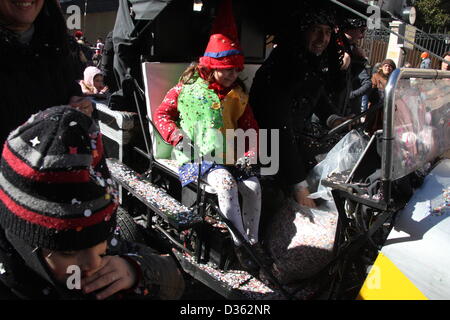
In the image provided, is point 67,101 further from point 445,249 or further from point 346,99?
point 346,99

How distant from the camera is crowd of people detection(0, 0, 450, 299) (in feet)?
2.91

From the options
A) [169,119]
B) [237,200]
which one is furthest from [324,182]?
[169,119]

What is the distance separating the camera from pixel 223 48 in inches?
107

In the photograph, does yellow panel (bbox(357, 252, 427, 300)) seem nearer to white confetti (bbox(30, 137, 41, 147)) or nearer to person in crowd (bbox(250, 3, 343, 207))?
person in crowd (bbox(250, 3, 343, 207))

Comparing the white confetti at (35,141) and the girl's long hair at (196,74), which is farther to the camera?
the girl's long hair at (196,74)

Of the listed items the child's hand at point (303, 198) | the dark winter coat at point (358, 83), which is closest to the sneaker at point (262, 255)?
the child's hand at point (303, 198)

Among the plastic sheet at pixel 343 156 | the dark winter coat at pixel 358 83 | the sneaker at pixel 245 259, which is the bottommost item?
the sneaker at pixel 245 259

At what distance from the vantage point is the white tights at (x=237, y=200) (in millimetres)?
2521

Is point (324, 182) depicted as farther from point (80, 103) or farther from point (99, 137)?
point (99, 137)

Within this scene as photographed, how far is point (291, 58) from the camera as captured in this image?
295 centimetres

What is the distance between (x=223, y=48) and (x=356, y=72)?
9.81ft

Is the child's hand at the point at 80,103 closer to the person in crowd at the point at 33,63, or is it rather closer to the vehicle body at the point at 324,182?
the person in crowd at the point at 33,63

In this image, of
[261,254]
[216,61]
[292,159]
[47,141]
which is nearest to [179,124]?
[216,61]

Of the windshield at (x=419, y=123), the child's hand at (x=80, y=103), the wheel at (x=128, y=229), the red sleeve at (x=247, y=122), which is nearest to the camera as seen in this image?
the child's hand at (x=80, y=103)
